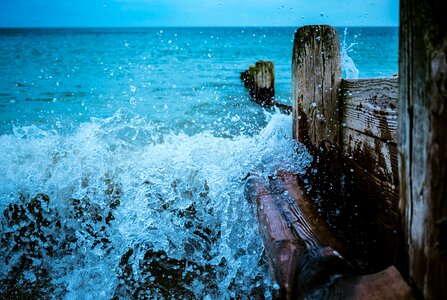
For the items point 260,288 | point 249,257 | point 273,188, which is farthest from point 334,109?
point 260,288

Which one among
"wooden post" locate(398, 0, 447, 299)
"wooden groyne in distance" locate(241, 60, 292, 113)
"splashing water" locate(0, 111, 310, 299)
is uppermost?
"wooden groyne in distance" locate(241, 60, 292, 113)

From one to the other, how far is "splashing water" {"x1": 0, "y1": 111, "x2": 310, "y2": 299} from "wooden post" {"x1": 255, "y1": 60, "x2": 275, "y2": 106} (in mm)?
9225

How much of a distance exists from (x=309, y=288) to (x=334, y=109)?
165 cm

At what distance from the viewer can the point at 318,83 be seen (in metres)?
2.55

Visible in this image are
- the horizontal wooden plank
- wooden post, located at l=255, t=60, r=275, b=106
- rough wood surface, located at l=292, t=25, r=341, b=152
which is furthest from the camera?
wooden post, located at l=255, t=60, r=275, b=106

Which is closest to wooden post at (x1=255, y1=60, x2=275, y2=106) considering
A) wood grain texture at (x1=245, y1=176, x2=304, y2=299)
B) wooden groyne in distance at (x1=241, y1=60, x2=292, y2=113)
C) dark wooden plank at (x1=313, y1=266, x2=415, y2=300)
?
wooden groyne in distance at (x1=241, y1=60, x2=292, y2=113)

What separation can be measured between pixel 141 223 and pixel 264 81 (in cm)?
1052

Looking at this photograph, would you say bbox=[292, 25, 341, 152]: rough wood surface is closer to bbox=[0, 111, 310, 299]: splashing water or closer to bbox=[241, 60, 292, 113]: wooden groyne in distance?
Answer: bbox=[0, 111, 310, 299]: splashing water

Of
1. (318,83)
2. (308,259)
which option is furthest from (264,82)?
(308,259)

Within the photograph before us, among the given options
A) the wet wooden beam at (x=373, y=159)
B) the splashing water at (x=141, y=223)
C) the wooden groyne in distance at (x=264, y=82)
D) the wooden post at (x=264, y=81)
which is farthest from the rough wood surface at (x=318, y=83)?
the wooden post at (x=264, y=81)

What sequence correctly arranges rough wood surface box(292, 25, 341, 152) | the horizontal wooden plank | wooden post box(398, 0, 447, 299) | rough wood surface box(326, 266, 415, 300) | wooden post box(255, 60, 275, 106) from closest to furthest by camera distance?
wooden post box(398, 0, 447, 299)
rough wood surface box(326, 266, 415, 300)
the horizontal wooden plank
rough wood surface box(292, 25, 341, 152)
wooden post box(255, 60, 275, 106)

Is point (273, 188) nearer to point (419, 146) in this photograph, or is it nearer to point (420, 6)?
point (419, 146)

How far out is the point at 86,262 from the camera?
2805 mm

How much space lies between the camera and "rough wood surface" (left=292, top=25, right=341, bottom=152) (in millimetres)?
2469
